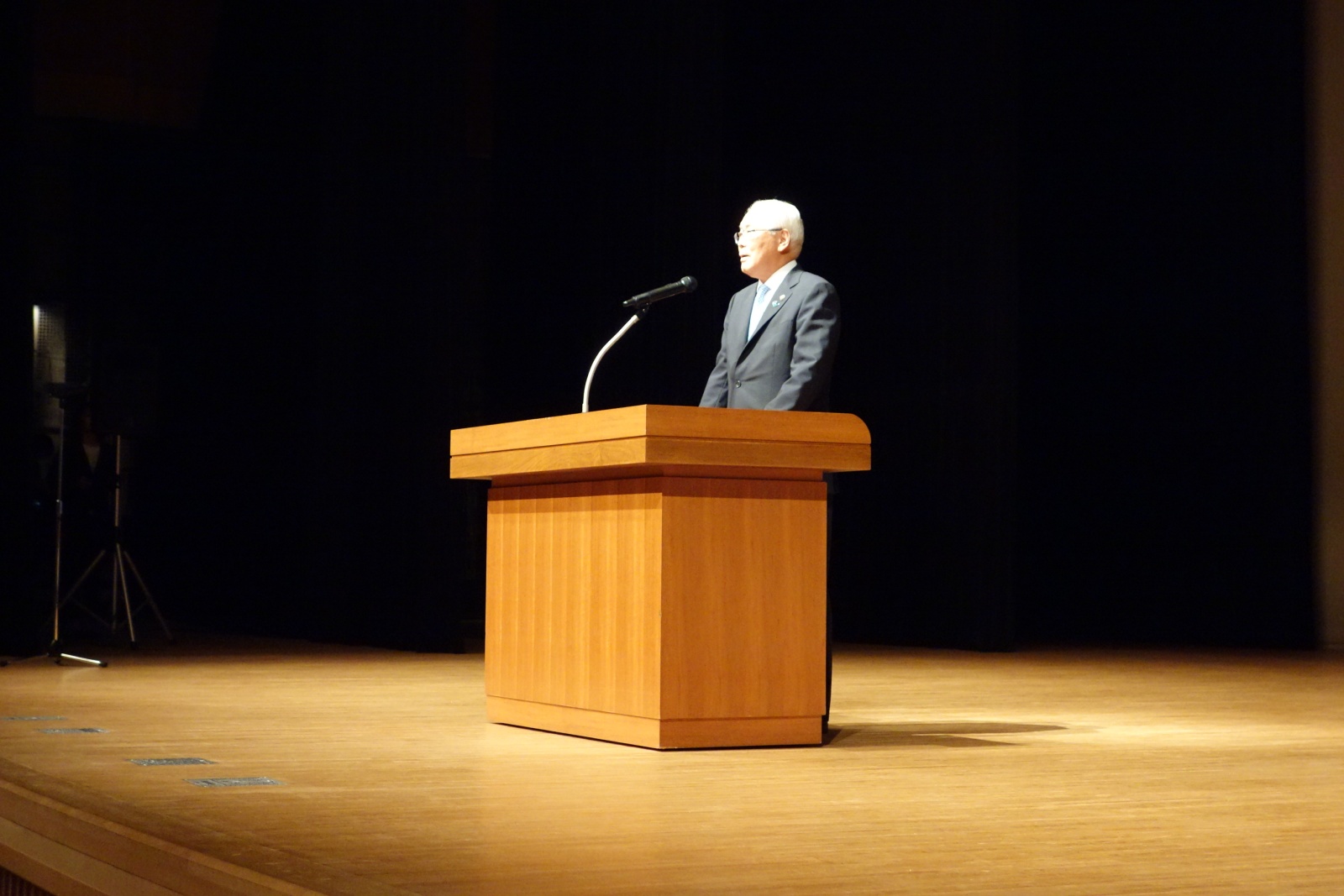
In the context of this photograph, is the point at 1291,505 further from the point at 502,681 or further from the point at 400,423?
the point at 502,681

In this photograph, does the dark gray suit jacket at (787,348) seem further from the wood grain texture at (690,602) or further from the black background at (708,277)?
the black background at (708,277)

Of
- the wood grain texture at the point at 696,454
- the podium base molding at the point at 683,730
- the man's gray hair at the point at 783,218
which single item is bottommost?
the podium base molding at the point at 683,730

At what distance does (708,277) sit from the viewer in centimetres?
789

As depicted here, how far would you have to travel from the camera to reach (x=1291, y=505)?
8461mm

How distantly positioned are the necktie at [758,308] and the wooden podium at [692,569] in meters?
0.41

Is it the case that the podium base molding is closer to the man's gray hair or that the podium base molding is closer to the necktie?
the necktie

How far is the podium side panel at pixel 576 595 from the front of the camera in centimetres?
382

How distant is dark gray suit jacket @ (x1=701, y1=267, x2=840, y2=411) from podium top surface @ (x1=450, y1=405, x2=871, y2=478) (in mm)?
163

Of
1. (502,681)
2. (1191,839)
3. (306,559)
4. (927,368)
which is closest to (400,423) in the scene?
(306,559)

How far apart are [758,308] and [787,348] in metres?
0.16

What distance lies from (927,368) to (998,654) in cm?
149

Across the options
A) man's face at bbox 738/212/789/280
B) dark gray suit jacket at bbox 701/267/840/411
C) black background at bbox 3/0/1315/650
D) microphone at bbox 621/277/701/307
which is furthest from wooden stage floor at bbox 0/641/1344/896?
black background at bbox 3/0/1315/650

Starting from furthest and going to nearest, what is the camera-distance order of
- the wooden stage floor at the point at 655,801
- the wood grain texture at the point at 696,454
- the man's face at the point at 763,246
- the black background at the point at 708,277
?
the black background at the point at 708,277, the man's face at the point at 763,246, the wood grain texture at the point at 696,454, the wooden stage floor at the point at 655,801

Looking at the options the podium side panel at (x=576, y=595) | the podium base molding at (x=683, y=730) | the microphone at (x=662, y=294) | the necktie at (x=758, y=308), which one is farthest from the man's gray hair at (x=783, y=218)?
the podium base molding at (x=683, y=730)
